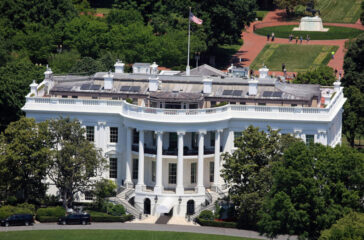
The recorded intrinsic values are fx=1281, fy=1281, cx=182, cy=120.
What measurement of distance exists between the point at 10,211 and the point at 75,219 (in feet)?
23.7

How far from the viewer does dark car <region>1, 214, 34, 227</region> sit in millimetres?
140125

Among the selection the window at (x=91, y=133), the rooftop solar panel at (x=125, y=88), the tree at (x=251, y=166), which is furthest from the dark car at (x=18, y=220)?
the tree at (x=251, y=166)

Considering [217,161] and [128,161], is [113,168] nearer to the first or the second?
[128,161]

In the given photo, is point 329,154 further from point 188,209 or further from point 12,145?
point 12,145

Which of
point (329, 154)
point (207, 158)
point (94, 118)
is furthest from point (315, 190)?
point (94, 118)

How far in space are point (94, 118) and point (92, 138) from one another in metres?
2.41

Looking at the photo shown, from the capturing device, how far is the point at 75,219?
141750 mm

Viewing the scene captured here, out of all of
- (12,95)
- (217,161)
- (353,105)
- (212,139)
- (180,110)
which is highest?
(12,95)

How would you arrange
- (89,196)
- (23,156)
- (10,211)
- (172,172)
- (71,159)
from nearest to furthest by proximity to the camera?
(10,211), (23,156), (71,159), (172,172), (89,196)

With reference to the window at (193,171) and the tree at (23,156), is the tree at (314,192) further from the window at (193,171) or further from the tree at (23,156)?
the tree at (23,156)

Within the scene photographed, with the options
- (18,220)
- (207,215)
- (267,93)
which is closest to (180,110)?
(207,215)

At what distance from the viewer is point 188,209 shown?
14662 cm

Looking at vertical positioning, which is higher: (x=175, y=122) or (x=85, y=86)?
(x=85, y=86)

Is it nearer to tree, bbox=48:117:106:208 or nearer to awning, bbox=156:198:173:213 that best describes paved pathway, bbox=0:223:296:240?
awning, bbox=156:198:173:213
